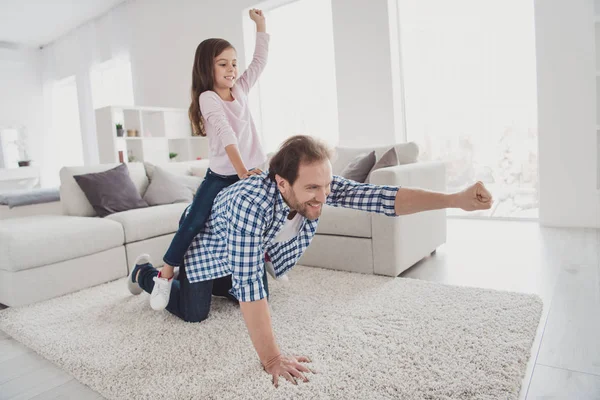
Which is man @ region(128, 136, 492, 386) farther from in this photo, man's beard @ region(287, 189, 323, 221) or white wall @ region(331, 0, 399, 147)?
white wall @ region(331, 0, 399, 147)

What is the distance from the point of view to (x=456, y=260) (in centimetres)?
283

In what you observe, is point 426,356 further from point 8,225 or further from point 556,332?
point 8,225

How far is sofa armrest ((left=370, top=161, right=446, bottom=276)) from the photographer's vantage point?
248cm

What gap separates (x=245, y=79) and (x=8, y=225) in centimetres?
175

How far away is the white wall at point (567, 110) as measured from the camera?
341 cm

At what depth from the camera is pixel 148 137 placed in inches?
228

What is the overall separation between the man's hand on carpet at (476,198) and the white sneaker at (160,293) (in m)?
1.39

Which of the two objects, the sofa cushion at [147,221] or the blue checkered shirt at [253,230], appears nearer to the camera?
the blue checkered shirt at [253,230]

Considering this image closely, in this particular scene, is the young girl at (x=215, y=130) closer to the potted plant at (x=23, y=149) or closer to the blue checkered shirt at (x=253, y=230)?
the blue checkered shirt at (x=253, y=230)

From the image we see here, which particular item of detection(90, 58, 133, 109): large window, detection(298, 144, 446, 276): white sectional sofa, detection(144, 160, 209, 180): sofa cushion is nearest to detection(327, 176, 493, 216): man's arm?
detection(298, 144, 446, 276): white sectional sofa

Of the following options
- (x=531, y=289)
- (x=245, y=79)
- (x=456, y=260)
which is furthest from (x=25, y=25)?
(x=531, y=289)

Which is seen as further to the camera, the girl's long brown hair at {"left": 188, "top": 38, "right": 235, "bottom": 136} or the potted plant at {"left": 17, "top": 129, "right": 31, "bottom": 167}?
the potted plant at {"left": 17, "top": 129, "right": 31, "bottom": 167}

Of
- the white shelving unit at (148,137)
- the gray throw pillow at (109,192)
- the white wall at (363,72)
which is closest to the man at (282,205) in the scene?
the gray throw pillow at (109,192)

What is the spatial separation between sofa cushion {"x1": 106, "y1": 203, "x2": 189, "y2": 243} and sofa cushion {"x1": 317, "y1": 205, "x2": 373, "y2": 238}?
42.0 inches
